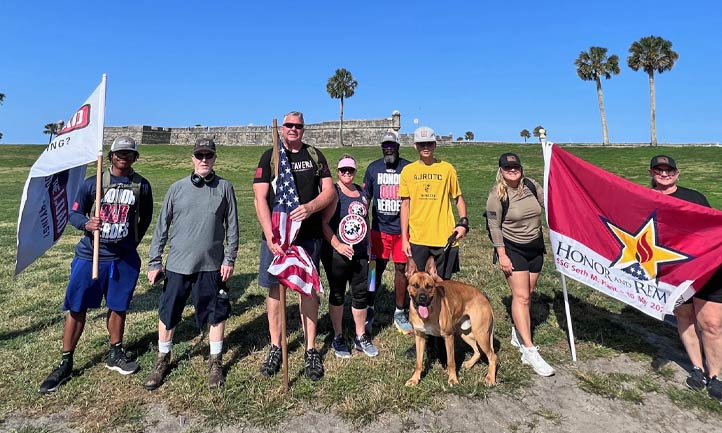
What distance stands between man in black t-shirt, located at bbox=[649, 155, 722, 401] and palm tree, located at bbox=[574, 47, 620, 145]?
196 feet

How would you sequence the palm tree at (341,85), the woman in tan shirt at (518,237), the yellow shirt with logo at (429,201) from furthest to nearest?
1. the palm tree at (341,85)
2. the yellow shirt with logo at (429,201)
3. the woman in tan shirt at (518,237)

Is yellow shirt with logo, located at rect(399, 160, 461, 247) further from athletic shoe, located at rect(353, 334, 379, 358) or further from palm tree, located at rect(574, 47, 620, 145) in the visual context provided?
palm tree, located at rect(574, 47, 620, 145)

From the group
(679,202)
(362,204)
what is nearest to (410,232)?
(362,204)

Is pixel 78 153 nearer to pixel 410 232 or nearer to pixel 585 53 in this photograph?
pixel 410 232

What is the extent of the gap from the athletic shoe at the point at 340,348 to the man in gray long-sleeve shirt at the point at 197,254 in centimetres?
138

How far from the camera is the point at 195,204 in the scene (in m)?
4.34

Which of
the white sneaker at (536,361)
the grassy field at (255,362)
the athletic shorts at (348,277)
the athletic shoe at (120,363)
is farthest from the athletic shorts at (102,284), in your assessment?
the white sneaker at (536,361)

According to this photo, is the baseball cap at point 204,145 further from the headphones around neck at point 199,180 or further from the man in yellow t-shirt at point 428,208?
the man in yellow t-shirt at point 428,208

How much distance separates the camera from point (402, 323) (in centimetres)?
592

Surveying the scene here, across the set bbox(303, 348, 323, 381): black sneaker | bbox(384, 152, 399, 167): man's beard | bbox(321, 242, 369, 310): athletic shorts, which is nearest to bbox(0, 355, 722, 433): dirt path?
bbox(303, 348, 323, 381): black sneaker

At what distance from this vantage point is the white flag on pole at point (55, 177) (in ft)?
14.9

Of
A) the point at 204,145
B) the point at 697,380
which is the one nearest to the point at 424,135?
the point at 204,145

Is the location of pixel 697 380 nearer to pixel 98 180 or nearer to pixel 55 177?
pixel 98 180

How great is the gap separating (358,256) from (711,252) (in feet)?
12.5
